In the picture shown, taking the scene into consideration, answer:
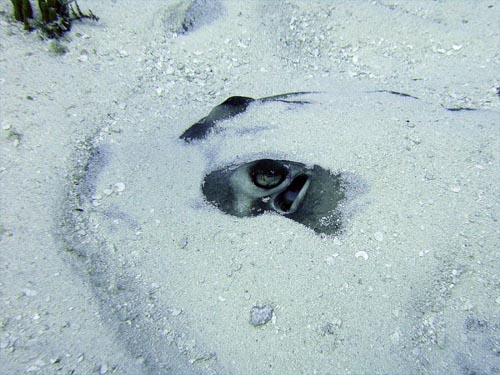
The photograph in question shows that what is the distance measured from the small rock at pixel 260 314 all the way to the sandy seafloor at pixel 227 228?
0.13 feet

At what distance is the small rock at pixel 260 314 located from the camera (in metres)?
2.37

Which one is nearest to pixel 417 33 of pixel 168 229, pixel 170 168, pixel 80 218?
pixel 170 168

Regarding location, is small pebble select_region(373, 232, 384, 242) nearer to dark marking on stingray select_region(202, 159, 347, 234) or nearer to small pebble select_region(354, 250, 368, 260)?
small pebble select_region(354, 250, 368, 260)

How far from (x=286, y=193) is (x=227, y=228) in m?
0.50

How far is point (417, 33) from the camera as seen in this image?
4.70 metres

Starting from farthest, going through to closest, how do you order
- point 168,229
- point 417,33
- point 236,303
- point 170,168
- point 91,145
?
point 417,33 → point 91,145 → point 170,168 → point 168,229 → point 236,303

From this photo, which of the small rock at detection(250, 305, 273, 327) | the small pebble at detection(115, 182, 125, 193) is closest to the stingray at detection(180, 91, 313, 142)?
the small pebble at detection(115, 182, 125, 193)

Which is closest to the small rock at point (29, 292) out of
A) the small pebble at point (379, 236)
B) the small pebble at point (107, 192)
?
the small pebble at point (107, 192)

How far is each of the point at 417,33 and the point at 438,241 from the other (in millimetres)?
3217

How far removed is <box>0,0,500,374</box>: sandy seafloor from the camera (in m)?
2.28

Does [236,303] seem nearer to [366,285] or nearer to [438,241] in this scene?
[366,285]

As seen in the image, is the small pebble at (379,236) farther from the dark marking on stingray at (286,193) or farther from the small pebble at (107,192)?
the small pebble at (107,192)

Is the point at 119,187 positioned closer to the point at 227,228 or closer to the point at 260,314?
the point at 227,228

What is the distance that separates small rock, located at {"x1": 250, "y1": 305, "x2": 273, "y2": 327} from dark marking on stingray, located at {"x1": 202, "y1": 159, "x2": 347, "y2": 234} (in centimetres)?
64
